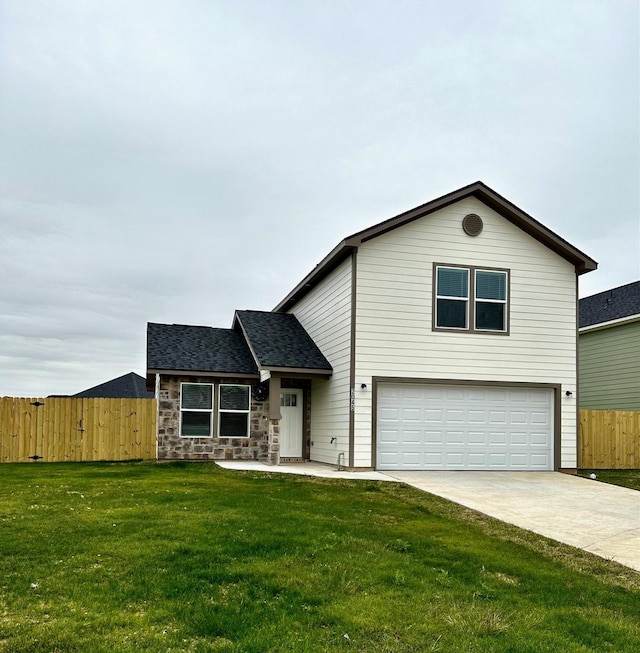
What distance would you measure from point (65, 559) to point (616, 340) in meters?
21.0

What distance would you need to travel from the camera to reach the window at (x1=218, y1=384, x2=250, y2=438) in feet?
61.1

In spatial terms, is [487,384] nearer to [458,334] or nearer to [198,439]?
[458,334]

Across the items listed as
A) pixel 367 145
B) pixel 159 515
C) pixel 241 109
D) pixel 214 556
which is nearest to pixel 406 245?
pixel 367 145

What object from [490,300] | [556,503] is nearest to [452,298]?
[490,300]

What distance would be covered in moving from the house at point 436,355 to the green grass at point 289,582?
20.0 feet

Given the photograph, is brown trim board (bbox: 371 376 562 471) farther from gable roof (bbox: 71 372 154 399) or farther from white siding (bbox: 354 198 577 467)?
gable roof (bbox: 71 372 154 399)

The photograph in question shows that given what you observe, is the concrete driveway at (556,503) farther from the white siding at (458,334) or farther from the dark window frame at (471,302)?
the dark window frame at (471,302)

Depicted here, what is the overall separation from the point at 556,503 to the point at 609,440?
27.1ft

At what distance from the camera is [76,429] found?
18.4 metres

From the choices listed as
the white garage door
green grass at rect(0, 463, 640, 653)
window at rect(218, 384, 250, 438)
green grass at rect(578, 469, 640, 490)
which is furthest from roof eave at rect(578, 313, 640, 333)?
green grass at rect(0, 463, 640, 653)

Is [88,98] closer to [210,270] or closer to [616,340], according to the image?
[210,270]

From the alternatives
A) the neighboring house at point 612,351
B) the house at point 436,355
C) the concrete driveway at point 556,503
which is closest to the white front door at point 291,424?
the house at point 436,355

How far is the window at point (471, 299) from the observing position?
16.5 meters

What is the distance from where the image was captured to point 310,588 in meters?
5.78
